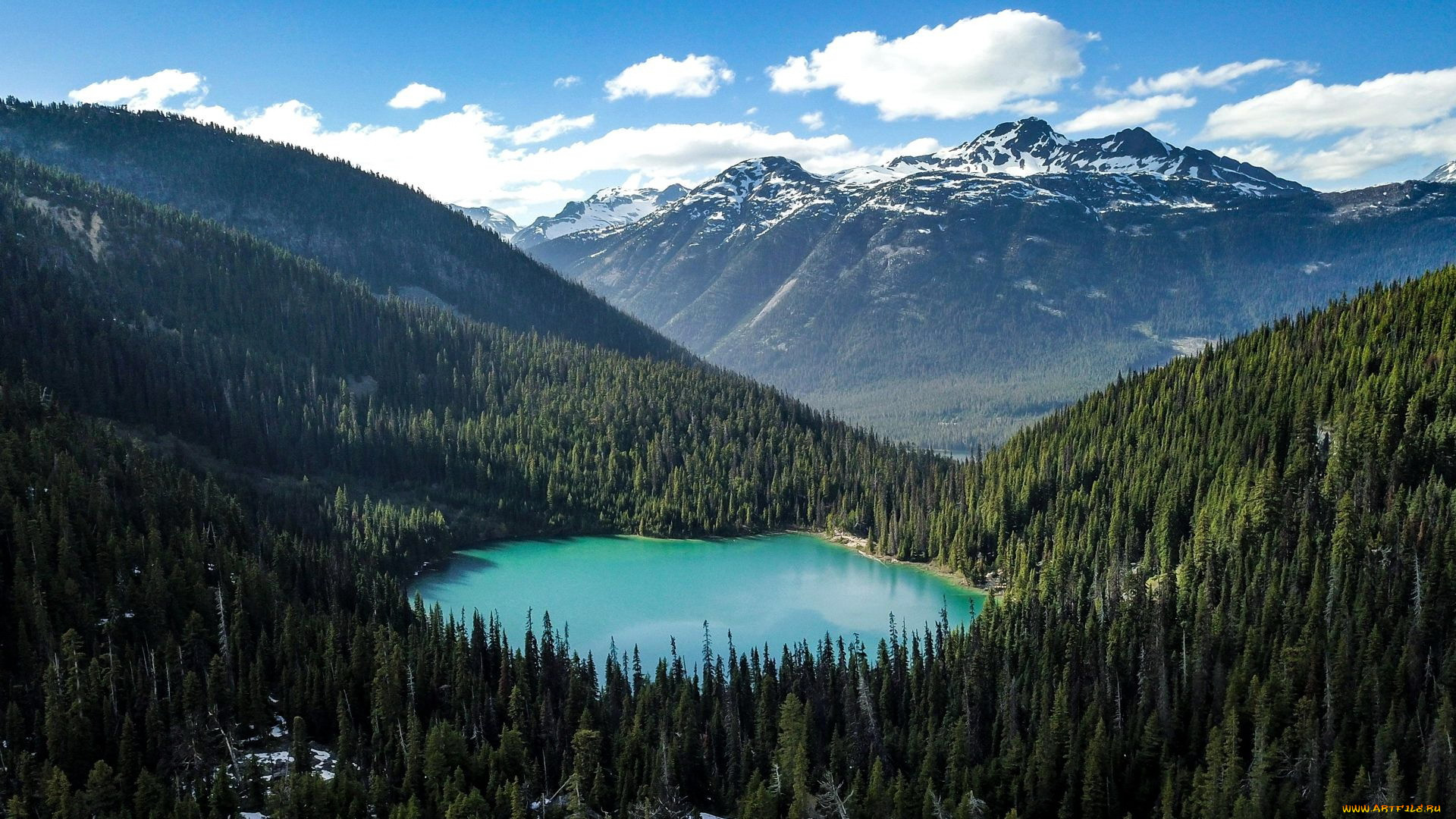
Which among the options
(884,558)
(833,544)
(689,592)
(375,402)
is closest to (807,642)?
(689,592)

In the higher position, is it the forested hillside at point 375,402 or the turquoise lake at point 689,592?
the forested hillside at point 375,402

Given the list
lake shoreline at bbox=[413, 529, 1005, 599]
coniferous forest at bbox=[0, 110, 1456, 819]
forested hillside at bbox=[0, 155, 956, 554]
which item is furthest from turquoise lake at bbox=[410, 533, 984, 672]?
forested hillside at bbox=[0, 155, 956, 554]

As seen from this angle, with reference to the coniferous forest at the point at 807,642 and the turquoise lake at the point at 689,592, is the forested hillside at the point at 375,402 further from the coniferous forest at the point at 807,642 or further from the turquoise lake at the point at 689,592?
the turquoise lake at the point at 689,592

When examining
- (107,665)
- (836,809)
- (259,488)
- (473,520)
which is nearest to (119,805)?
(107,665)

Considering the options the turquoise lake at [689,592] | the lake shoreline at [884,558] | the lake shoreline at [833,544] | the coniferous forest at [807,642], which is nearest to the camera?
the coniferous forest at [807,642]

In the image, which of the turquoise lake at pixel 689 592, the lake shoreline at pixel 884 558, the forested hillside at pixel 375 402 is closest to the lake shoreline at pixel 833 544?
the lake shoreline at pixel 884 558

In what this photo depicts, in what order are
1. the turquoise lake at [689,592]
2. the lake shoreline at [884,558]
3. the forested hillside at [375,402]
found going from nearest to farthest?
1. the turquoise lake at [689,592]
2. the lake shoreline at [884,558]
3. the forested hillside at [375,402]

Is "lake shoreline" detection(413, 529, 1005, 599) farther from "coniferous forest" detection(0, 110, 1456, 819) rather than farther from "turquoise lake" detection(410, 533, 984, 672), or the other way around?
"coniferous forest" detection(0, 110, 1456, 819)
